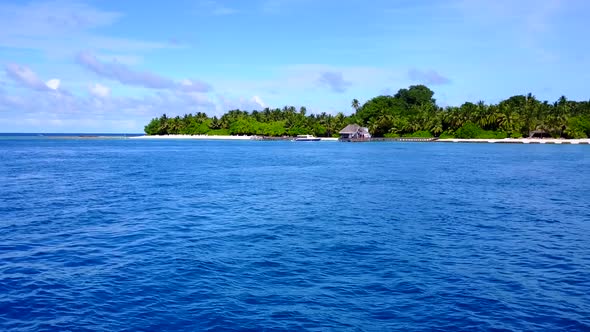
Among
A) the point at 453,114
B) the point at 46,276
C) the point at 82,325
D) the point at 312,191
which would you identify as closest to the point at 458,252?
the point at 82,325

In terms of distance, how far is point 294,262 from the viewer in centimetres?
2045

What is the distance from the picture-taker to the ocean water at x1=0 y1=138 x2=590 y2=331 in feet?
48.4

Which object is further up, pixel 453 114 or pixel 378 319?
pixel 453 114

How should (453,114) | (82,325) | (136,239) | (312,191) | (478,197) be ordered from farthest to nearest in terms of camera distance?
(453,114) < (312,191) < (478,197) < (136,239) < (82,325)

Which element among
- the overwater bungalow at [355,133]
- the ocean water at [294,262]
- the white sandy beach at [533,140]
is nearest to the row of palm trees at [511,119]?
the white sandy beach at [533,140]

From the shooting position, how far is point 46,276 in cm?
1858

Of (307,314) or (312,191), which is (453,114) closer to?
(312,191)

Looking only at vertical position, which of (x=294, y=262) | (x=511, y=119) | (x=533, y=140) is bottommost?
(x=294, y=262)

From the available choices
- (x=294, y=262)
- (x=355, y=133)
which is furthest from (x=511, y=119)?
(x=294, y=262)

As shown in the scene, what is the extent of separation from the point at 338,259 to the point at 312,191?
2404 centimetres

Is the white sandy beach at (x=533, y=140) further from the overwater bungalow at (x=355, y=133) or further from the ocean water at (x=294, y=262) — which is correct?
the ocean water at (x=294, y=262)

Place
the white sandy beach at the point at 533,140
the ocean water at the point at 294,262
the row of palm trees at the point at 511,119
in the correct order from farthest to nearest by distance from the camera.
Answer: the row of palm trees at the point at 511,119 < the white sandy beach at the point at 533,140 < the ocean water at the point at 294,262

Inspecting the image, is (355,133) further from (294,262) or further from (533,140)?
(294,262)

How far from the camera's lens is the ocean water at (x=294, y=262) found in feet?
48.4
